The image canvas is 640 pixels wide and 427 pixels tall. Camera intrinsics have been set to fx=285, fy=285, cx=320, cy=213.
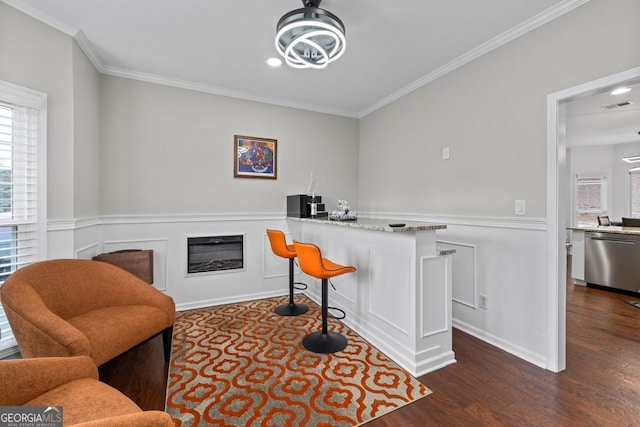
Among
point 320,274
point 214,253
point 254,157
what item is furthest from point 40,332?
point 254,157

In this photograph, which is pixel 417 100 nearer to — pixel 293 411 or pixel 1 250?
pixel 293 411

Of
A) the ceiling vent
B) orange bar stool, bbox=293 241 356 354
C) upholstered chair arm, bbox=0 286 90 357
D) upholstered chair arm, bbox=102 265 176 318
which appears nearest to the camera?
upholstered chair arm, bbox=0 286 90 357

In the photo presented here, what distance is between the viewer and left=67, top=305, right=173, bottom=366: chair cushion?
5.43ft

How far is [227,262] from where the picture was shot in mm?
3645

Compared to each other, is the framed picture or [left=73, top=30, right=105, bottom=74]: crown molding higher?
[left=73, top=30, right=105, bottom=74]: crown molding

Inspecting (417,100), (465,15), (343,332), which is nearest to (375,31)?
(465,15)

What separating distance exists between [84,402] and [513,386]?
2.41m

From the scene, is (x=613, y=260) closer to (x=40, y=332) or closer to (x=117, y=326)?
(x=117, y=326)

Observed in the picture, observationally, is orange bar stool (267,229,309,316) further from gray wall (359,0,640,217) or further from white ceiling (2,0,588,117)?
white ceiling (2,0,588,117)

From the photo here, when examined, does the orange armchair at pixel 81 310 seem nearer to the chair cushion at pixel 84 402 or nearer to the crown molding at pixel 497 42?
the chair cushion at pixel 84 402

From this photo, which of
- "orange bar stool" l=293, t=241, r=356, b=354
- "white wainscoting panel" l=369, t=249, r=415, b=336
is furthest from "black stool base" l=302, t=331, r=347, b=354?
"white wainscoting panel" l=369, t=249, r=415, b=336

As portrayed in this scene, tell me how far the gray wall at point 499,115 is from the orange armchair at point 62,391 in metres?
2.81

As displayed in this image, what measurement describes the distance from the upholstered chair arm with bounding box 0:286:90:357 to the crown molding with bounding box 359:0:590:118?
143 inches

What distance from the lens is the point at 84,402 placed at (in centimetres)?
107
